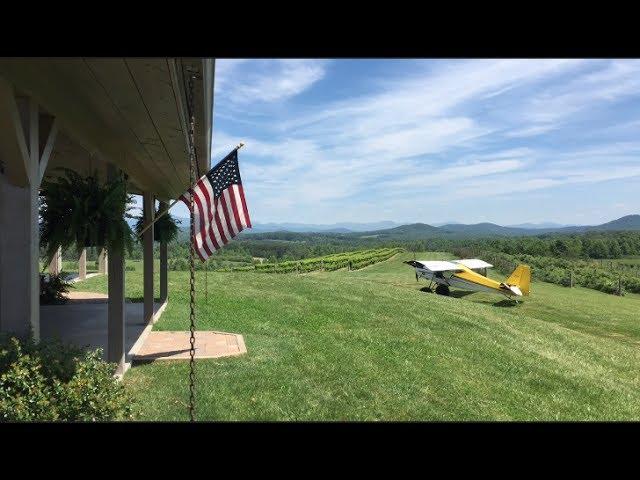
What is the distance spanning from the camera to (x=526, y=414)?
7887 mm

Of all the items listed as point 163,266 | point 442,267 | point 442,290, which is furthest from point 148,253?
point 442,290

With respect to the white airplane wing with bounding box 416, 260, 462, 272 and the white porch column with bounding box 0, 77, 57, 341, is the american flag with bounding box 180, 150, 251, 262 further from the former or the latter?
the white airplane wing with bounding box 416, 260, 462, 272

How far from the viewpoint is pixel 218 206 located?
611 cm

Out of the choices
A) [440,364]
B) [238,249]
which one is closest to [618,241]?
[238,249]

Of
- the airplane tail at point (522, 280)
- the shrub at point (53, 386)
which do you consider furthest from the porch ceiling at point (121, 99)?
the airplane tail at point (522, 280)

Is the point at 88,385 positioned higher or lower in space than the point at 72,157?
lower

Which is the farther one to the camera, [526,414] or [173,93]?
[526,414]
